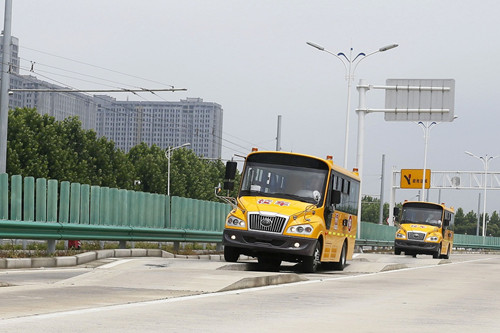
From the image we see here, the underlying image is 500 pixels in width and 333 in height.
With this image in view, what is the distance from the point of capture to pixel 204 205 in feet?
99.8

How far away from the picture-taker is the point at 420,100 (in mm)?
44312

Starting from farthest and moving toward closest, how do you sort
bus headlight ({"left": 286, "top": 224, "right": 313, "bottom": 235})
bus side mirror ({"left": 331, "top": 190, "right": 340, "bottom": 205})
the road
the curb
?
bus side mirror ({"left": 331, "top": 190, "right": 340, "bottom": 205})
bus headlight ({"left": 286, "top": 224, "right": 313, "bottom": 235})
the curb
the road

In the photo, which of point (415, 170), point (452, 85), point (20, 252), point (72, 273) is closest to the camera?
point (72, 273)

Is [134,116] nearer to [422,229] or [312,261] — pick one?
[422,229]

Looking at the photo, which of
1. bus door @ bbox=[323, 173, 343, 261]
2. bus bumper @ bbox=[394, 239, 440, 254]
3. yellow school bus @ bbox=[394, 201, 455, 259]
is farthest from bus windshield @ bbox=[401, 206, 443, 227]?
bus door @ bbox=[323, 173, 343, 261]

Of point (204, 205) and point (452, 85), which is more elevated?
point (452, 85)

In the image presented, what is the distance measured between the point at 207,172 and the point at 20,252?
8471cm

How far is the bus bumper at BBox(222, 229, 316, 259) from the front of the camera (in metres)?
20.0

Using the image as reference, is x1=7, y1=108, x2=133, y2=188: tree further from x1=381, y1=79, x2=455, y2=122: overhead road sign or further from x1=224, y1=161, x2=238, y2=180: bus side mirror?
x1=224, y1=161, x2=238, y2=180: bus side mirror

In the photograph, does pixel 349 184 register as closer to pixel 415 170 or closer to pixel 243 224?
pixel 243 224

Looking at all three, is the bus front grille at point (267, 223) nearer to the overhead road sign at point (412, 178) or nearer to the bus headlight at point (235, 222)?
the bus headlight at point (235, 222)

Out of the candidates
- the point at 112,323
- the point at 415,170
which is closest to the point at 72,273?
the point at 112,323

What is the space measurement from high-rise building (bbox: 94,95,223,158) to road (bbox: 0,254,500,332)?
144301 millimetres

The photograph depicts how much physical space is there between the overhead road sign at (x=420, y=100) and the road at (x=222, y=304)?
26690 millimetres
